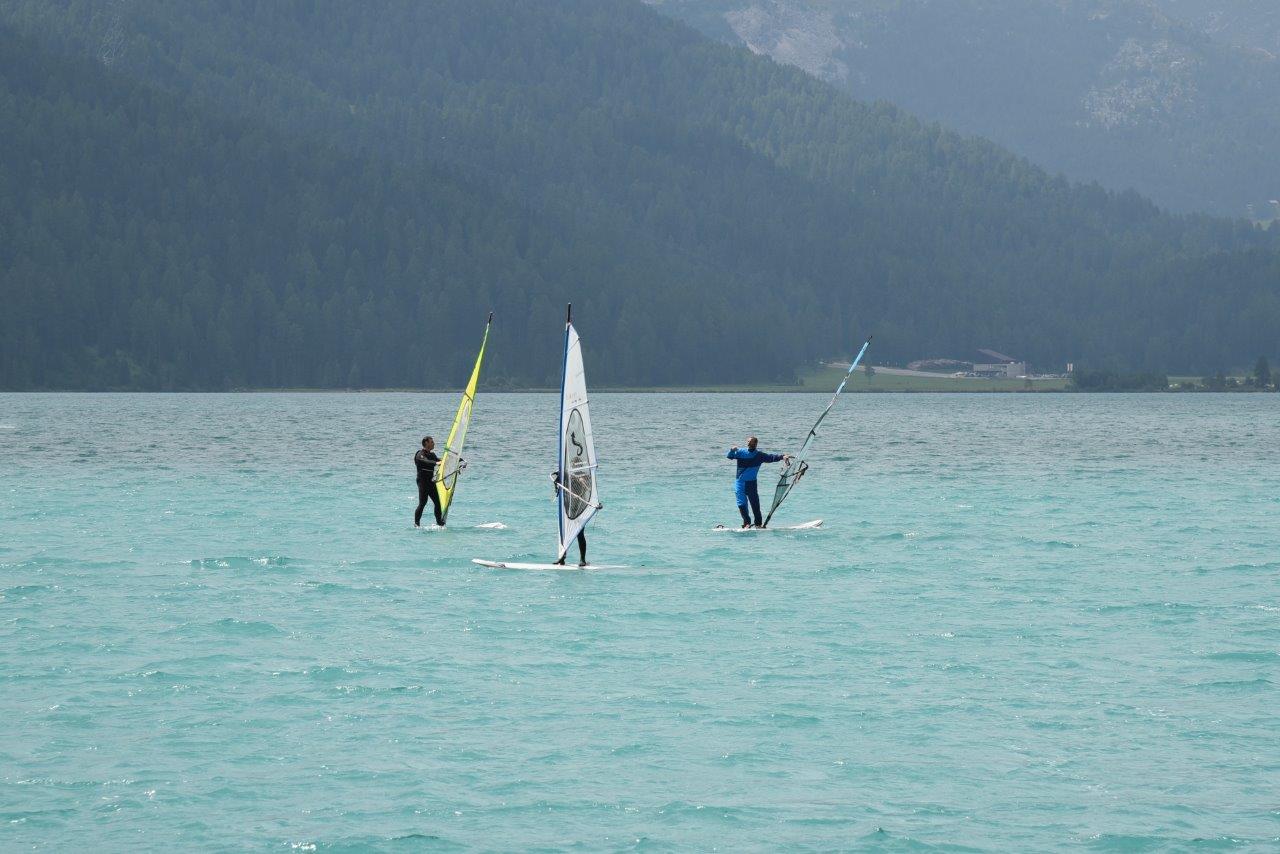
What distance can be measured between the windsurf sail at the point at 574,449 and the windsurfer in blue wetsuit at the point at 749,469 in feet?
18.6

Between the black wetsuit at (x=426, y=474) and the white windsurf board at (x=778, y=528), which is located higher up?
the black wetsuit at (x=426, y=474)

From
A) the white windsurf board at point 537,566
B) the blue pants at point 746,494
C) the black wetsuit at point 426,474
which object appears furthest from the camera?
the blue pants at point 746,494

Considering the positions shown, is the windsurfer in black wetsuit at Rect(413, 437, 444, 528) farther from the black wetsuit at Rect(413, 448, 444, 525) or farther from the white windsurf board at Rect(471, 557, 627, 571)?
the white windsurf board at Rect(471, 557, 627, 571)

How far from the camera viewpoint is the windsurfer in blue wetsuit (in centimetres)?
4069

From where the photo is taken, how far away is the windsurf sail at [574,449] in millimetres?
32469

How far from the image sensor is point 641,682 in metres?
25.0

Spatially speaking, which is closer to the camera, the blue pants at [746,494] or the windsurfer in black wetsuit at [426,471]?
the windsurfer in black wetsuit at [426,471]

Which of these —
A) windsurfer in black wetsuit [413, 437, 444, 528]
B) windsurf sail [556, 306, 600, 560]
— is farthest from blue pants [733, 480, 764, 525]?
windsurf sail [556, 306, 600, 560]

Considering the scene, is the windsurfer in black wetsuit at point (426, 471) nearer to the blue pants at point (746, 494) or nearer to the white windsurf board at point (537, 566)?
the white windsurf board at point (537, 566)

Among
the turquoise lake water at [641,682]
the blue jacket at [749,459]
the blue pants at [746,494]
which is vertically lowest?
the turquoise lake water at [641,682]

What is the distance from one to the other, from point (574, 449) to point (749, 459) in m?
9.19

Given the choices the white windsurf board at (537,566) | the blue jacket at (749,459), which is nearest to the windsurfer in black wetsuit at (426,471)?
the white windsurf board at (537,566)

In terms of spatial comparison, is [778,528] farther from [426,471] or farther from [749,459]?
[426,471]

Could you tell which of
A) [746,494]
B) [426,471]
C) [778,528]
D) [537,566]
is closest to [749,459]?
[746,494]
